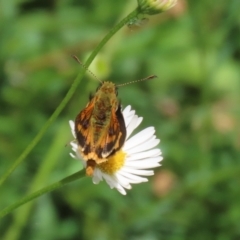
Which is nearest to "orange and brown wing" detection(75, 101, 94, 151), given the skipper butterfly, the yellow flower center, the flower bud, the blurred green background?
the skipper butterfly

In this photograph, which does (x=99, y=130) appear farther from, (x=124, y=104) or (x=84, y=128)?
(x=124, y=104)

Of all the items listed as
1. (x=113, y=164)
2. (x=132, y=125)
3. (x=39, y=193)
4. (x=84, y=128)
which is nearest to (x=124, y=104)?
(x=132, y=125)

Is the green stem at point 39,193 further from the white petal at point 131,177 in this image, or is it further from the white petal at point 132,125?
the white petal at point 132,125

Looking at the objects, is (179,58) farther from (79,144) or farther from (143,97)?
(79,144)

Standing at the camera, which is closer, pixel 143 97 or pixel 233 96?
pixel 143 97

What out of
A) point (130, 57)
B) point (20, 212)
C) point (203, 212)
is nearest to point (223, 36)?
point (130, 57)

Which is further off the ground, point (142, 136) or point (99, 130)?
point (142, 136)

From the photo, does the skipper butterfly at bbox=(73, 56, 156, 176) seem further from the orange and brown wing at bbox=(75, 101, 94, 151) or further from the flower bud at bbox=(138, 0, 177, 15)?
the flower bud at bbox=(138, 0, 177, 15)

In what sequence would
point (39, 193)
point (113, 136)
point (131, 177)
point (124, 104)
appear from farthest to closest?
point (124, 104) < point (131, 177) < point (113, 136) < point (39, 193)
